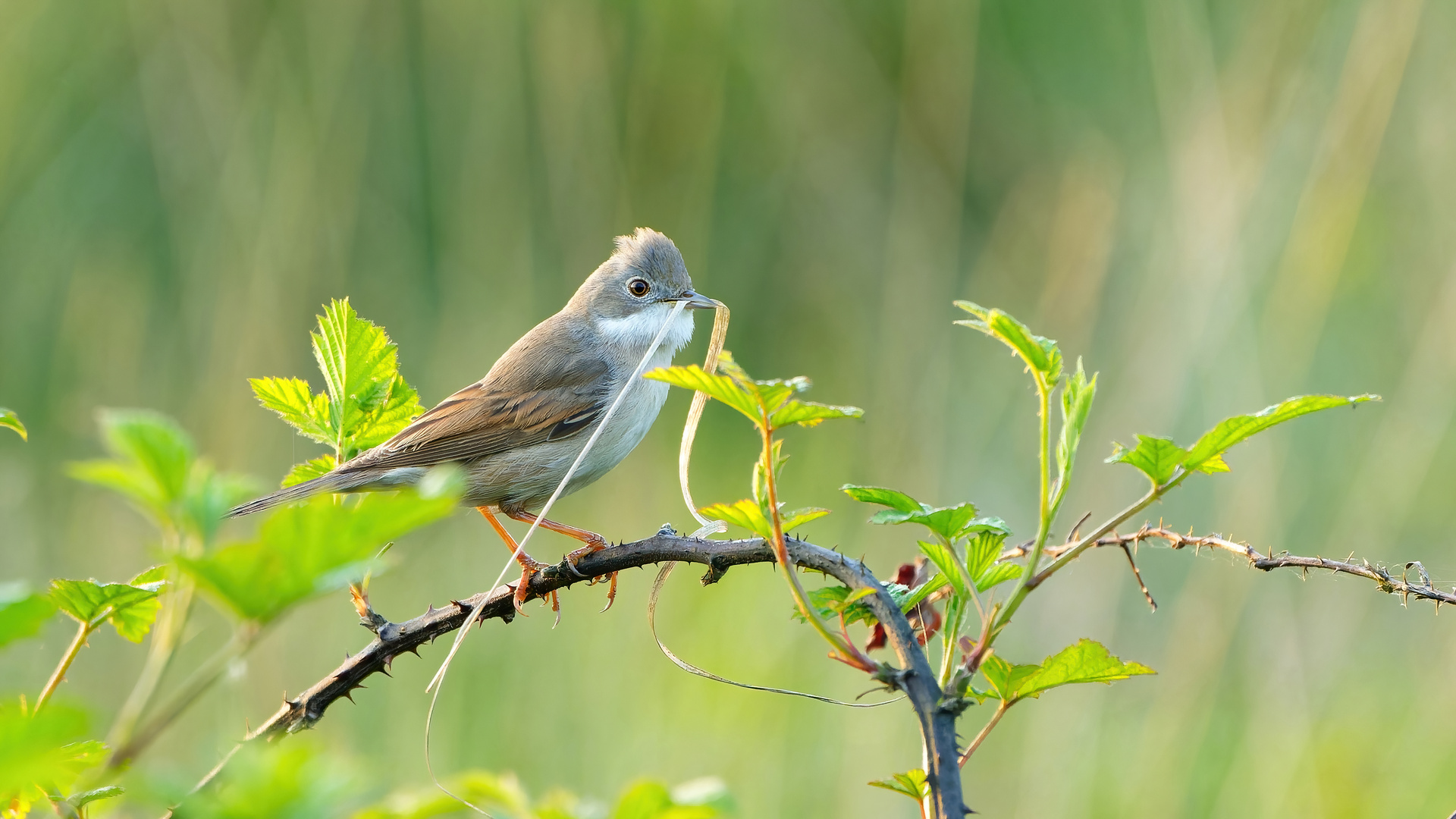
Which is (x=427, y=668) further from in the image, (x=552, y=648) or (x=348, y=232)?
(x=348, y=232)

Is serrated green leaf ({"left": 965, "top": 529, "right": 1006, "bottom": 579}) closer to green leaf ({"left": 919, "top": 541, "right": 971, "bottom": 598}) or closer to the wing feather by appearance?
green leaf ({"left": 919, "top": 541, "right": 971, "bottom": 598})

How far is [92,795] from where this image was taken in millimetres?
997

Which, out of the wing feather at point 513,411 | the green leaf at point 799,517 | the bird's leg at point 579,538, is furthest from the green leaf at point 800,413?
the wing feather at point 513,411

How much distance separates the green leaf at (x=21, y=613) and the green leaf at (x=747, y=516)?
67cm

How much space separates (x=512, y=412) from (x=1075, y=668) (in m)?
2.71

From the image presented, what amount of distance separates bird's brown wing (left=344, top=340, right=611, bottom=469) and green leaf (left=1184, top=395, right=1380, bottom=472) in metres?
2.56

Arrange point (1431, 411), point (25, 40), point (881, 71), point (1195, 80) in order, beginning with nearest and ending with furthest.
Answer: point (1431, 411), point (1195, 80), point (25, 40), point (881, 71)

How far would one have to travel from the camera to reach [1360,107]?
4.31 meters

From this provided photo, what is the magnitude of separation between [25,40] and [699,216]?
3373mm

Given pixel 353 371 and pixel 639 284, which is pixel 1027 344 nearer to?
pixel 353 371

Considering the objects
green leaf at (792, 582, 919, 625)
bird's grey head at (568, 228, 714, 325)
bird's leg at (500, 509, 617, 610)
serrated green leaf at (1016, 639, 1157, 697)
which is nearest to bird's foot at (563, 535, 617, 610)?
bird's leg at (500, 509, 617, 610)

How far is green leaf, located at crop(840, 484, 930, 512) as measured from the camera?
1229mm

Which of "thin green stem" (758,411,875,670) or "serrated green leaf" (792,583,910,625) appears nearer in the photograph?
"thin green stem" (758,411,875,670)

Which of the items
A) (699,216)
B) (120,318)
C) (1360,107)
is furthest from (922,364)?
(120,318)
